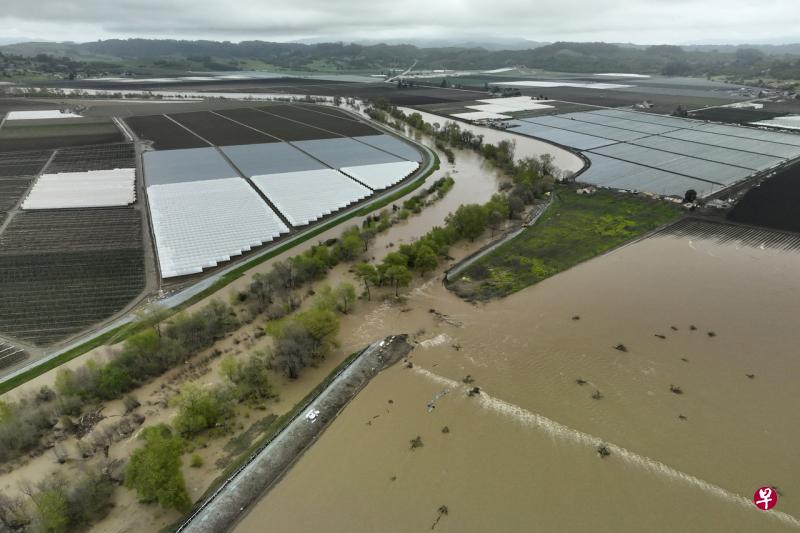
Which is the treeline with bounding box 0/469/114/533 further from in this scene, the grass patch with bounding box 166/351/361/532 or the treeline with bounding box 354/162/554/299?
the treeline with bounding box 354/162/554/299

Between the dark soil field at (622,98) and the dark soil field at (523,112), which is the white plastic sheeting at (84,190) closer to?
the dark soil field at (523,112)

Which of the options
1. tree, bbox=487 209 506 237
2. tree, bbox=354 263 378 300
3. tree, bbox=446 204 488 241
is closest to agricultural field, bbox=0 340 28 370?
tree, bbox=354 263 378 300

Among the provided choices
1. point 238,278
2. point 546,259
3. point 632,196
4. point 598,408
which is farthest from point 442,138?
point 598,408

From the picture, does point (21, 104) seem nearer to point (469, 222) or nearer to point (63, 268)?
point (63, 268)

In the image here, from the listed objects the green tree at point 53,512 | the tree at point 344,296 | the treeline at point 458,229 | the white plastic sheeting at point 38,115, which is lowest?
the green tree at point 53,512

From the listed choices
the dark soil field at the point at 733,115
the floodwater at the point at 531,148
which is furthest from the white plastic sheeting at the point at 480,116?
the dark soil field at the point at 733,115

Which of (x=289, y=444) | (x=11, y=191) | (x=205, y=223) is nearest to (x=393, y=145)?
(x=205, y=223)
